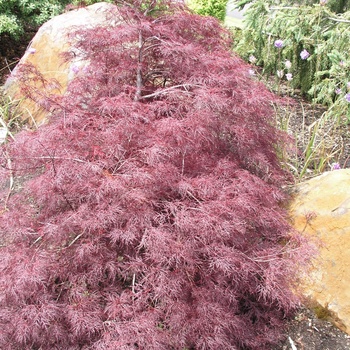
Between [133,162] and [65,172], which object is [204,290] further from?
[65,172]

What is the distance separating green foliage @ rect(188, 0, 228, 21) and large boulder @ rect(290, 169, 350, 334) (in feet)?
17.5

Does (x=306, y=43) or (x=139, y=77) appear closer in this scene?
(x=139, y=77)

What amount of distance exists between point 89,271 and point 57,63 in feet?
9.62

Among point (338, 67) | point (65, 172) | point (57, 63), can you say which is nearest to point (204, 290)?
point (65, 172)

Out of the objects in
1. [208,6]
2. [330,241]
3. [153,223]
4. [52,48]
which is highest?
[52,48]

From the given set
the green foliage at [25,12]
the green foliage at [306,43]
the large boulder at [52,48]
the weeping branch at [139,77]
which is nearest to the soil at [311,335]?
the weeping branch at [139,77]

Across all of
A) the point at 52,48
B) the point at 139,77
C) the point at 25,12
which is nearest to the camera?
the point at 139,77

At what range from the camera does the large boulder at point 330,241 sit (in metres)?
2.33

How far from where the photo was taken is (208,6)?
23.6 feet

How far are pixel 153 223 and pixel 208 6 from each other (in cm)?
608

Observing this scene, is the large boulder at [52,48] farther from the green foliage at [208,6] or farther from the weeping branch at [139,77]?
the green foliage at [208,6]

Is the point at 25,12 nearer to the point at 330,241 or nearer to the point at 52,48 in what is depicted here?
the point at 52,48

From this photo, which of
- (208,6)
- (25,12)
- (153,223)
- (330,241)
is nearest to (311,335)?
(330,241)

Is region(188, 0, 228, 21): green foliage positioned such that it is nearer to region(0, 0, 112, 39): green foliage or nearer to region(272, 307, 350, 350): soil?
region(0, 0, 112, 39): green foliage
